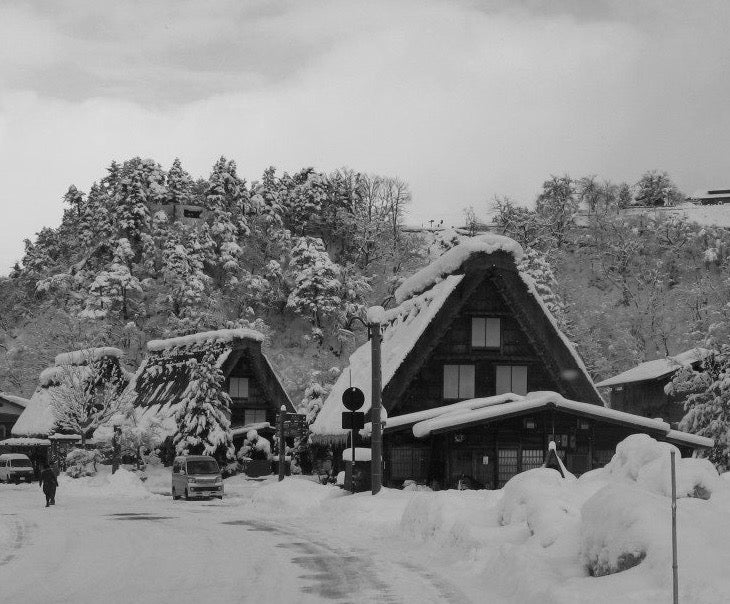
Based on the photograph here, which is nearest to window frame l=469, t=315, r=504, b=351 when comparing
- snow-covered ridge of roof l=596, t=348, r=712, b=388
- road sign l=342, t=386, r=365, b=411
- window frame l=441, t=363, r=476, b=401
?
window frame l=441, t=363, r=476, b=401

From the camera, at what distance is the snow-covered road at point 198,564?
14188 mm

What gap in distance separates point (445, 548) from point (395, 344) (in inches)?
1035

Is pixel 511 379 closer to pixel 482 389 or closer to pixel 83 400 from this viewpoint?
pixel 482 389

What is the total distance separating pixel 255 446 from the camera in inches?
2459

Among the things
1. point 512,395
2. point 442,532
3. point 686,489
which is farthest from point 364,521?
point 512,395

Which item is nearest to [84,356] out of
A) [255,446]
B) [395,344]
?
[255,446]

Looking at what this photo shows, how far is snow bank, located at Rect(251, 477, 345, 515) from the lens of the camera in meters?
32.0

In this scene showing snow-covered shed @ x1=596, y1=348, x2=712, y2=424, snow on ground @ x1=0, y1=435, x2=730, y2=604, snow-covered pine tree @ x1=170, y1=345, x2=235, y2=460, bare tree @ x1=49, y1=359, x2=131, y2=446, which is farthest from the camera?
snow-covered shed @ x1=596, y1=348, x2=712, y2=424

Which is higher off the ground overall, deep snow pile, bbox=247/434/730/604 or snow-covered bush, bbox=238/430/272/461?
deep snow pile, bbox=247/434/730/604

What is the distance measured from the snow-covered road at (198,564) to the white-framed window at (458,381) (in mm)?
16803

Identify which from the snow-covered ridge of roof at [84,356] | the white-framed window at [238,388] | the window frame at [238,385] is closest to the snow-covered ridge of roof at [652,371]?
the window frame at [238,385]

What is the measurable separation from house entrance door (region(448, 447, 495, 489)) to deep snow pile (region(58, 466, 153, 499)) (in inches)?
575

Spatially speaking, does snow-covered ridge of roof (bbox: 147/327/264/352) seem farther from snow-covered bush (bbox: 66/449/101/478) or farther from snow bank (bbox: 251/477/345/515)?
snow bank (bbox: 251/477/345/515)

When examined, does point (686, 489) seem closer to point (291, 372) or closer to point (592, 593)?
point (592, 593)
